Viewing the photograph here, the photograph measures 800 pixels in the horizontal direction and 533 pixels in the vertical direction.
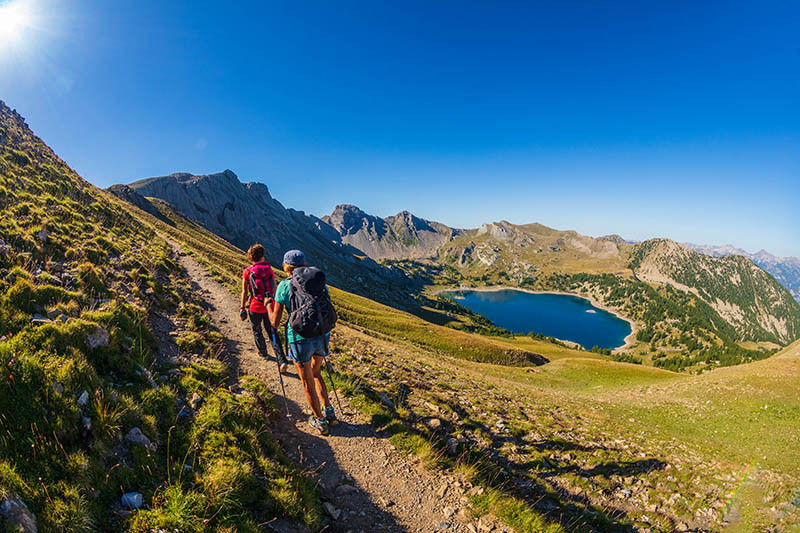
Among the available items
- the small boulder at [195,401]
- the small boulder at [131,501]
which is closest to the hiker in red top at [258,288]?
the small boulder at [195,401]

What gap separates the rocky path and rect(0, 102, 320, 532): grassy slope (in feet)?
2.30

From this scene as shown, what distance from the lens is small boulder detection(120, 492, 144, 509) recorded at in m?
4.37

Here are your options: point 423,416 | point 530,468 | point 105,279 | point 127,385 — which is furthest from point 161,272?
point 530,468

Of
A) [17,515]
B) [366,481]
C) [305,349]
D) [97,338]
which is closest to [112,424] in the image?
[17,515]

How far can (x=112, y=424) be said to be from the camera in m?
5.42

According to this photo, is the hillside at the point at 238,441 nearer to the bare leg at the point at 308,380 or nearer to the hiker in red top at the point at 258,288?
the bare leg at the point at 308,380

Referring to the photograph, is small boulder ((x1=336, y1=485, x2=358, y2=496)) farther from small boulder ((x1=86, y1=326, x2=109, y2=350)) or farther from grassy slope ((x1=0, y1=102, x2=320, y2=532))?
small boulder ((x1=86, y1=326, x2=109, y2=350))

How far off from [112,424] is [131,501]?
176cm

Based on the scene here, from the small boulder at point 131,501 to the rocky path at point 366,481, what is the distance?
2.13 metres

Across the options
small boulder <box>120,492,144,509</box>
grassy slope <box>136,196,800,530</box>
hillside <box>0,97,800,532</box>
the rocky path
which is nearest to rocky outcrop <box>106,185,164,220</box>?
hillside <box>0,97,800,532</box>

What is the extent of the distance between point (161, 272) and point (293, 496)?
2057 centimetres

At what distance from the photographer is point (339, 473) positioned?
23.5 feet

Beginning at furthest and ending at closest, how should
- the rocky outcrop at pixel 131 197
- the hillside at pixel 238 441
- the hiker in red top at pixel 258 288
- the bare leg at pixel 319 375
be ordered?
the rocky outcrop at pixel 131 197 → the hiker in red top at pixel 258 288 → the bare leg at pixel 319 375 → the hillside at pixel 238 441

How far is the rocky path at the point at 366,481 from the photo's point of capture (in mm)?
6266
